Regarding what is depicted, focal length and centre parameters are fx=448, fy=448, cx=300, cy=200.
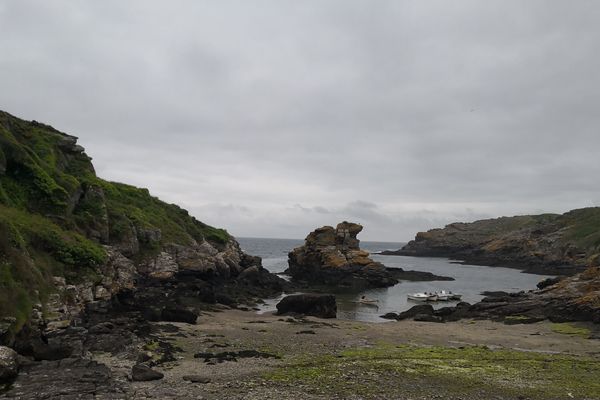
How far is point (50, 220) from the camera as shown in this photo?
44562 mm

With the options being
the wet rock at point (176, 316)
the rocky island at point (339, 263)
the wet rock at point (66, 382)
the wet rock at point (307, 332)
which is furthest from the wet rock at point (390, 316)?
the wet rock at point (66, 382)

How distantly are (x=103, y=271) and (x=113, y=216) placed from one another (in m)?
15.3

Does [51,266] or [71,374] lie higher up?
[51,266]

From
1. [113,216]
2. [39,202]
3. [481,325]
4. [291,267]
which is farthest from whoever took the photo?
[291,267]

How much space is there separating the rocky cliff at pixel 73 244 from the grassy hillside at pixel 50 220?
0.31ft

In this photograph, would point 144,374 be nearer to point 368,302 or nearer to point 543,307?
point 543,307

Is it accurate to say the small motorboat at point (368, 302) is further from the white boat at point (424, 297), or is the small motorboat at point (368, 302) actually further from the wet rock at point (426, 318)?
the wet rock at point (426, 318)

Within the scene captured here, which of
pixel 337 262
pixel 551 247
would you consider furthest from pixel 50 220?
pixel 551 247

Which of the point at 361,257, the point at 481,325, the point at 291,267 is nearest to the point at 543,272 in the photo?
the point at 361,257

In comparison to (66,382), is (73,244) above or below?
above

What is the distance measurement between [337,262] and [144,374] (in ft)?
250

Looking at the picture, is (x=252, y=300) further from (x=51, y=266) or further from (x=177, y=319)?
(x=51, y=266)

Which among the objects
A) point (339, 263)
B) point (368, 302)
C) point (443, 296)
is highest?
point (339, 263)

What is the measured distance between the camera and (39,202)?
4534 cm
